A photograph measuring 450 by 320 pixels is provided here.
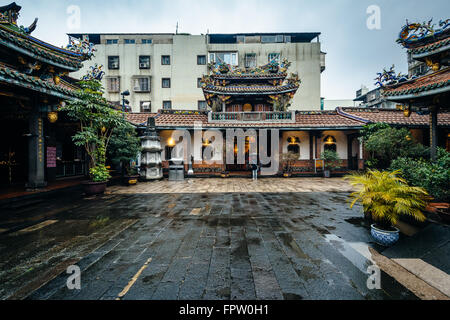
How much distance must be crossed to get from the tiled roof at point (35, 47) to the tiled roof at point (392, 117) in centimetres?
1772

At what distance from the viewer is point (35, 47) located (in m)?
6.21

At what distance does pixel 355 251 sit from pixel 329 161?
11827 mm

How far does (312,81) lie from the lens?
23.2 m

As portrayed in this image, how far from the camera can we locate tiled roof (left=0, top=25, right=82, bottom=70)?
5473 millimetres

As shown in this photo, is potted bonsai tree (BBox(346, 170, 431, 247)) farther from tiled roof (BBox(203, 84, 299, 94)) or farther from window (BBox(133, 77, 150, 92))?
window (BBox(133, 77, 150, 92))

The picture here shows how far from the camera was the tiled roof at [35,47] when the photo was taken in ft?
18.0

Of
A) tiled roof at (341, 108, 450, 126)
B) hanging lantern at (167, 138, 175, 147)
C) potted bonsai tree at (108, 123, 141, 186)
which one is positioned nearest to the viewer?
potted bonsai tree at (108, 123, 141, 186)

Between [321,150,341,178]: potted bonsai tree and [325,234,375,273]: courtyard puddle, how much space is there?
427 inches

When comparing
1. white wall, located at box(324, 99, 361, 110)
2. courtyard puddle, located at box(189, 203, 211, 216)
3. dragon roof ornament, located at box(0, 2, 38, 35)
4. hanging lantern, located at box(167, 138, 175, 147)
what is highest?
white wall, located at box(324, 99, 361, 110)

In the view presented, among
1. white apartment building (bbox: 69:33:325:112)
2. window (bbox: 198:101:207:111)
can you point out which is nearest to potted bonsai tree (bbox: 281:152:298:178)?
white apartment building (bbox: 69:33:325:112)

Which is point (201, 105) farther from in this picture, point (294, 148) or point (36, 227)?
point (36, 227)

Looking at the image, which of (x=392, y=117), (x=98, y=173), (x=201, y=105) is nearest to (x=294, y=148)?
(x=392, y=117)

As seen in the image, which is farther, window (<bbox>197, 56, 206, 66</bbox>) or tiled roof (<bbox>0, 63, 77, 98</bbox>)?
window (<bbox>197, 56, 206, 66</bbox>)
